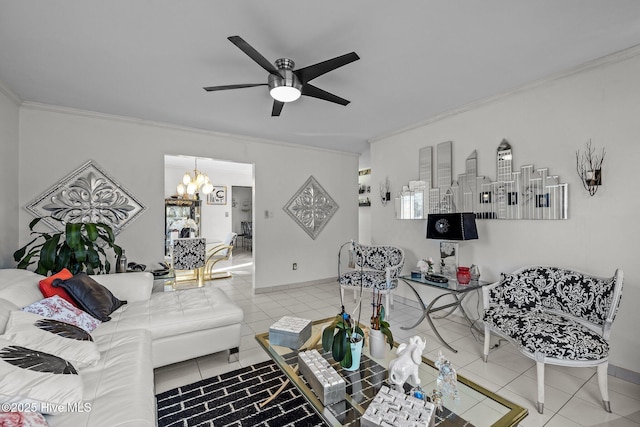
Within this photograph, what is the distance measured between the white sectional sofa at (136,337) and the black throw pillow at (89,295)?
10 cm

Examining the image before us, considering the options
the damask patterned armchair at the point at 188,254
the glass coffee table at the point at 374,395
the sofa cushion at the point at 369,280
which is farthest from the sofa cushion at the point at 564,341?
the damask patterned armchair at the point at 188,254

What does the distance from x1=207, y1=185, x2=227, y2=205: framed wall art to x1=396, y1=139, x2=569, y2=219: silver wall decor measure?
6073 millimetres

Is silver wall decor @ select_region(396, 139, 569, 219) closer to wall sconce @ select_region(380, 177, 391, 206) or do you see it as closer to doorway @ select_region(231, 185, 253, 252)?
wall sconce @ select_region(380, 177, 391, 206)

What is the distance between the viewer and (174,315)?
2.29 metres

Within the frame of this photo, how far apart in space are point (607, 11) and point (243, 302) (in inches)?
184

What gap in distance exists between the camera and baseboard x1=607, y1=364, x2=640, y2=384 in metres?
2.17

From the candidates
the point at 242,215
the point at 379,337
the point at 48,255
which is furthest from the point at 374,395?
the point at 242,215

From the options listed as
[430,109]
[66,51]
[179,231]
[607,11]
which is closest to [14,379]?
[66,51]

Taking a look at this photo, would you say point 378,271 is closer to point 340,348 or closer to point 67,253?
point 340,348

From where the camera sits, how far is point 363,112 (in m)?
3.54

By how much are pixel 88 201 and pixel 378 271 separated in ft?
13.0

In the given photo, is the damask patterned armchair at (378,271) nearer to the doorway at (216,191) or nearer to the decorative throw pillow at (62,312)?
the decorative throw pillow at (62,312)

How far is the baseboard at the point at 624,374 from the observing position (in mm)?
2168

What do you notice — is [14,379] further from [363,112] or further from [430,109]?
[430,109]
